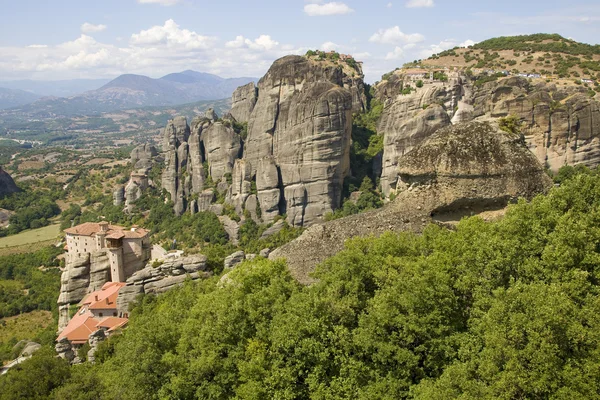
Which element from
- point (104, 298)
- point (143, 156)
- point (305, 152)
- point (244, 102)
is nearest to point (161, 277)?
point (104, 298)

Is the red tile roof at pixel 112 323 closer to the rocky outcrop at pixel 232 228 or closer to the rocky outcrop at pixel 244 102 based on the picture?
the rocky outcrop at pixel 232 228

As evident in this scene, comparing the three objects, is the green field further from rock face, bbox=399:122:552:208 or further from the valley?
rock face, bbox=399:122:552:208

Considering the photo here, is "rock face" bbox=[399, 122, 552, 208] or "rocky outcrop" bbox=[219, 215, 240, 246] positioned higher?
"rock face" bbox=[399, 122, 552, 208]

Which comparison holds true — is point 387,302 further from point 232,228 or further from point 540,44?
point 540,44

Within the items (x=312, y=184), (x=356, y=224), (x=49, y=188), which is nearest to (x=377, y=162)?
(x=312, y=184)

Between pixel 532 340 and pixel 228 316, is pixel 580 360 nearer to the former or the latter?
pixel 532 340

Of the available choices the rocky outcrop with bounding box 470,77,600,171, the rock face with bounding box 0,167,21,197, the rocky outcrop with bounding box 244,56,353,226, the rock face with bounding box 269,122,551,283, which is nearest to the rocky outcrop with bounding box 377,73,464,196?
the rocky outcrop with bounding box 244,56,353,226
